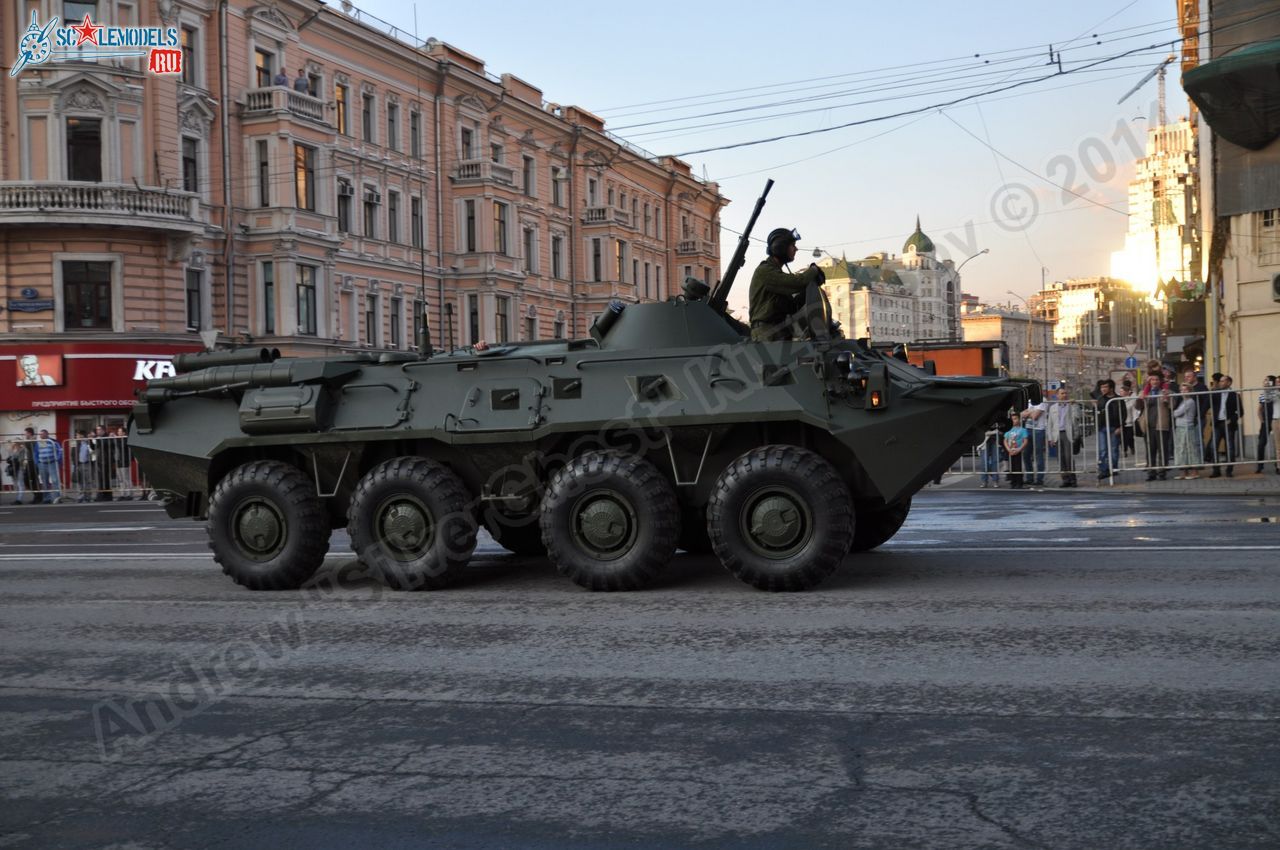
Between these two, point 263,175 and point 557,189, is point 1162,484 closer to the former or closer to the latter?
point 263,175

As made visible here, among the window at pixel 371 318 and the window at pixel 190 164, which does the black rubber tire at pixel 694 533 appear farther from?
the window at pixel 371 318

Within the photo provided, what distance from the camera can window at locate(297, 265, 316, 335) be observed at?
1517 inches

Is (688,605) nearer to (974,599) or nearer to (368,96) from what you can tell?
(974,599)

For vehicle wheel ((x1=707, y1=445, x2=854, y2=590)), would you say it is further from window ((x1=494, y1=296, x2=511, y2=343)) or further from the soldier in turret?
window ((x1=494, y1=296, x2=511, y2=343))

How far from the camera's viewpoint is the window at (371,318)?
43656 mm

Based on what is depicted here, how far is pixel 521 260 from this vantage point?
52062 mm

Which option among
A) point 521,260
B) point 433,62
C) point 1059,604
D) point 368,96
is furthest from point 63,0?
point 1059,604

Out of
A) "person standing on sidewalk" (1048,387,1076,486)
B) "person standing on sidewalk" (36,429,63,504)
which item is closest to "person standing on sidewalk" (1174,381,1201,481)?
"person standing on sidewalk" (1048,387,1076,486)

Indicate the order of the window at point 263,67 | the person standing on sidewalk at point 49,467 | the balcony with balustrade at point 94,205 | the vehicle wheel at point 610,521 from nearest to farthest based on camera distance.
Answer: the vehicle wheel at point 610,521, the person standing on sidewalk at point 49,467, the balcony with balustrade at point 94,205, the window at point 263,67

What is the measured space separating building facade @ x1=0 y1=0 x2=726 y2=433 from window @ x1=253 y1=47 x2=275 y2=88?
0.24 ft

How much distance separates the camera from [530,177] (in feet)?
180

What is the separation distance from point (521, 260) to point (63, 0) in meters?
22.3

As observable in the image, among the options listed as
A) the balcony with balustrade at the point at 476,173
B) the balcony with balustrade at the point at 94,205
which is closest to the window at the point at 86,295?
the balcony with balustrade at the point at 94,205

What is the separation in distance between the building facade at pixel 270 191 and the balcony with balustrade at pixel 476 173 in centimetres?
8
